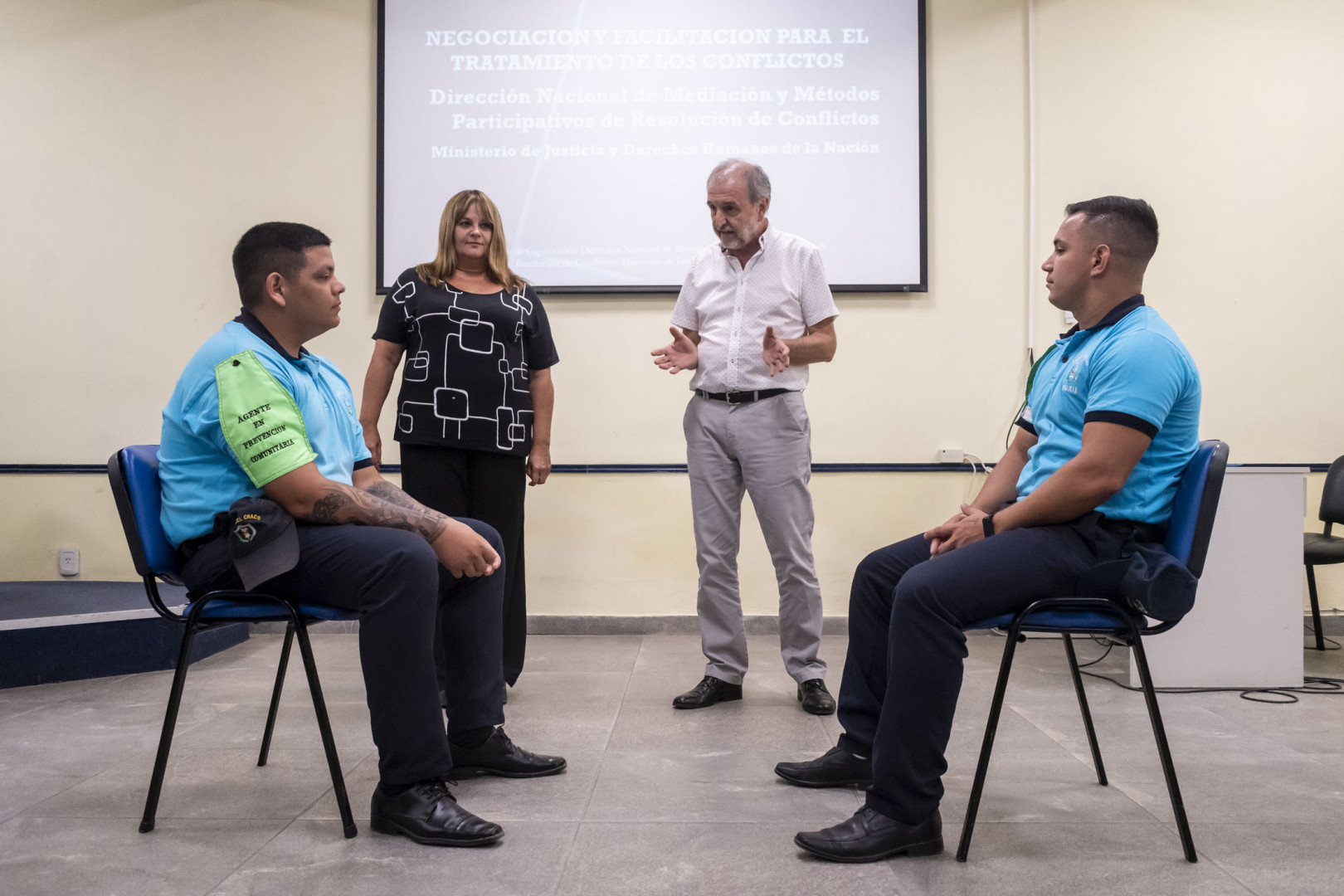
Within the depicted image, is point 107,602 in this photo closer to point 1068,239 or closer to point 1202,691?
point 1068,239

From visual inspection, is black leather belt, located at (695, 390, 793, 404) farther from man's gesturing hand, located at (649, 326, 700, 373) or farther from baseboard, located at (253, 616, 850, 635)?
baseboard, located at (253, 616, 850, 635)

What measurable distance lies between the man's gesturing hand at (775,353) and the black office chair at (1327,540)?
6.67 feet

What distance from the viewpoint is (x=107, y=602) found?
3271mm

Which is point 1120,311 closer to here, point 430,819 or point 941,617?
point 941,617

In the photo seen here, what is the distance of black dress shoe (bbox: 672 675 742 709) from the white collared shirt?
0.81 metres

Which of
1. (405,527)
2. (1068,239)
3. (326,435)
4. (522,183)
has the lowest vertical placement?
(405,527)

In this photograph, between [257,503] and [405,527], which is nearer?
[257,503]

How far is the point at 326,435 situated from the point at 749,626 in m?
2.27

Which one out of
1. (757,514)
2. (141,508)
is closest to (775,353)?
(757,514)

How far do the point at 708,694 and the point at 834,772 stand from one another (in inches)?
29.8

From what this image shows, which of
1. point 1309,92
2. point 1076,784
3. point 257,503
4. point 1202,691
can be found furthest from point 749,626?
point 1309,92

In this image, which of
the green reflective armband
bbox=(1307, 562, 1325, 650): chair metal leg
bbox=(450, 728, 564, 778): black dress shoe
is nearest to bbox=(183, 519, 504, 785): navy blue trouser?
the green reflective armband

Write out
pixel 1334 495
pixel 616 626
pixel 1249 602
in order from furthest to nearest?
pixel 616 626 → pixel 1334 495 → pixel 1249 602

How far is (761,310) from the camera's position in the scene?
276 cm
